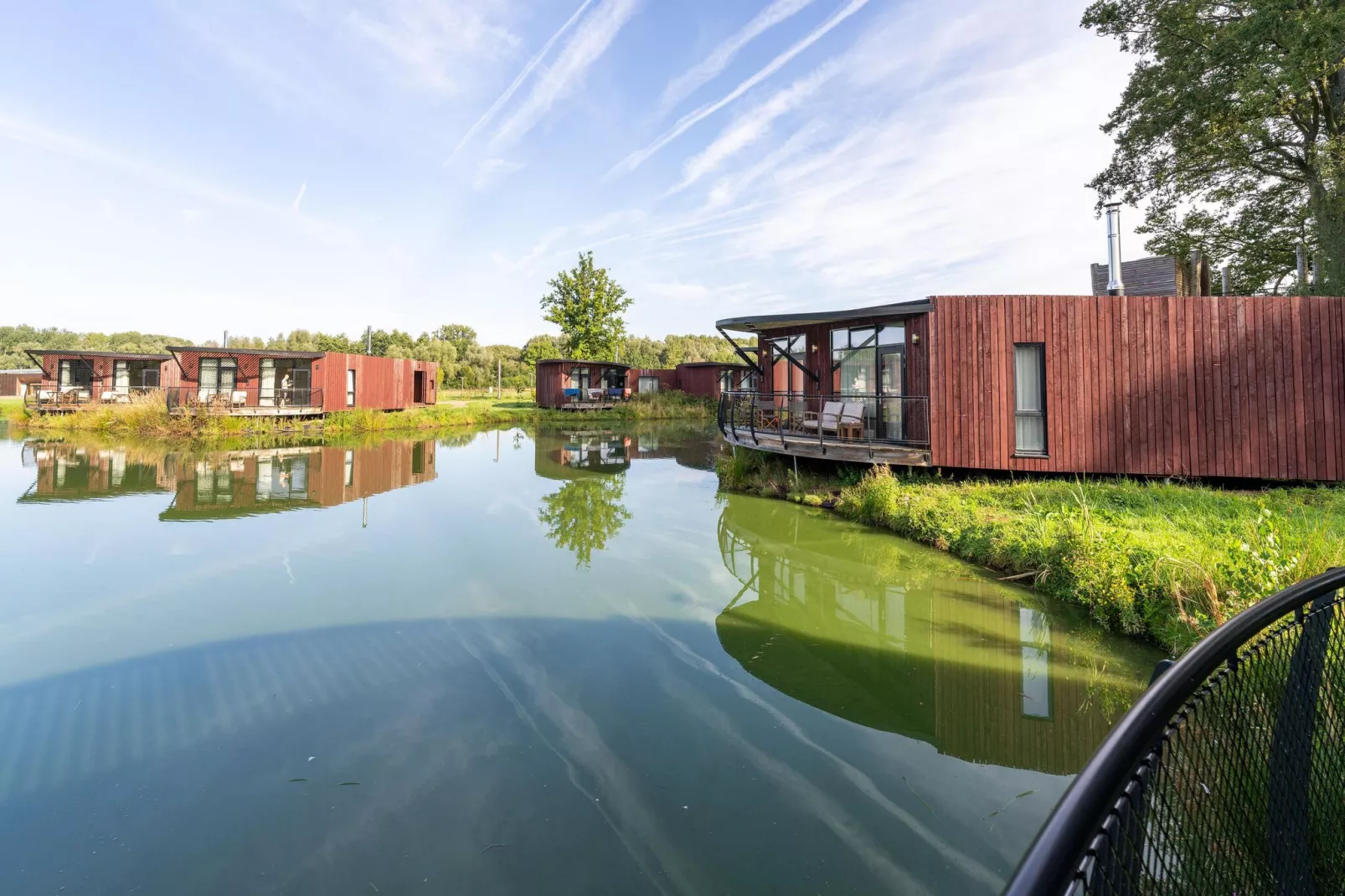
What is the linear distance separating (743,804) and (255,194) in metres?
34.5

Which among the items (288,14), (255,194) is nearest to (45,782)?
(288,14)

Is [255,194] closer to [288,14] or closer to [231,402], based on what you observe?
[231,402]

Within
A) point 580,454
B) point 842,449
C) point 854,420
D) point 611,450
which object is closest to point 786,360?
point 854,420

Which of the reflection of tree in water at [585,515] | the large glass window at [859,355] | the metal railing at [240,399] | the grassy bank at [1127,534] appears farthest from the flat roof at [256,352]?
the grassy bank at [1127,534]

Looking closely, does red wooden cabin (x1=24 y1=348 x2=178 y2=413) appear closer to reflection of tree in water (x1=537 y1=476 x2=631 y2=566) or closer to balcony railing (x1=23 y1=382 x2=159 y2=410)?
balcony railing (x1=23 y1=382 x2=159 y2=410)

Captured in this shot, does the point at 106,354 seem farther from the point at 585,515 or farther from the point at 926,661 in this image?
the point at 926,661

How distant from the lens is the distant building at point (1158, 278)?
14352 mm

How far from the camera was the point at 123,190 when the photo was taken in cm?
2398

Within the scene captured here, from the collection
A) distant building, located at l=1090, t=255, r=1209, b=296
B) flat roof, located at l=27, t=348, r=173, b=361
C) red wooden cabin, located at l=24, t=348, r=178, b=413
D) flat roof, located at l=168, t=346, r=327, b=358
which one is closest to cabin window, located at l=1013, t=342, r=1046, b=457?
distant building, located at l=1090, t=255, r=1209, b=296

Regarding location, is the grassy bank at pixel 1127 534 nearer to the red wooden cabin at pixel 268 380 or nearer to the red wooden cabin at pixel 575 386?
the red wooden cabin at pixel 268 380

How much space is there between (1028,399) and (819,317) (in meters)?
4.18

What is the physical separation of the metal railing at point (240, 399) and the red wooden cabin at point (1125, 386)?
70.5ft

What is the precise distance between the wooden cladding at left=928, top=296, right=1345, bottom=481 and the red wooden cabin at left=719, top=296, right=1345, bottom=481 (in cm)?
Result: 2

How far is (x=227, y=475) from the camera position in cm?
1397
